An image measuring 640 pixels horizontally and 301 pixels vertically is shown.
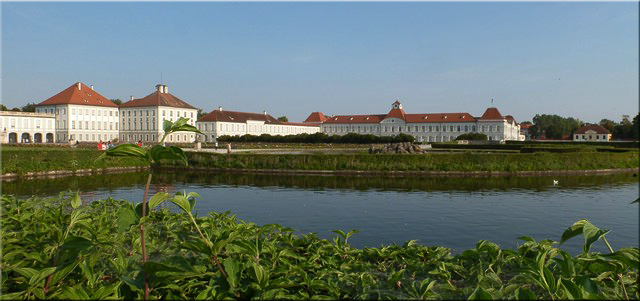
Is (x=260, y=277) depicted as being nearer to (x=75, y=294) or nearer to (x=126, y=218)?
(x=126, y=218)

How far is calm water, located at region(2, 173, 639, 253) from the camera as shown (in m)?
10.1

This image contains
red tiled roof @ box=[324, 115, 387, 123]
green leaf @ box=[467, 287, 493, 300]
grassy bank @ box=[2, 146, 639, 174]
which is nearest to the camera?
green leaf @ box=[467, 287, 493, 300]

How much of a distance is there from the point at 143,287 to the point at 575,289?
2.06m

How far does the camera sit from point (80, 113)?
87.6 m

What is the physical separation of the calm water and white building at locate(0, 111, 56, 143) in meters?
65.0

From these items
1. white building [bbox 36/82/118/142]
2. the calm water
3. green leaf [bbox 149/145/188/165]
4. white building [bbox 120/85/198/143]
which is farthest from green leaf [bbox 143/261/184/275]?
white building [bbox 120/85/198/143]

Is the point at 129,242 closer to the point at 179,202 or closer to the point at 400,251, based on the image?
the point at 179,202

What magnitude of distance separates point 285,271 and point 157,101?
97501 mm

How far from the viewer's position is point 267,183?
22.5 meters

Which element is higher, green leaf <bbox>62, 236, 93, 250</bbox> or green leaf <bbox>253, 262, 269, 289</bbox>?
green leaf <bbox>62, 236, 93, 250</bbox>

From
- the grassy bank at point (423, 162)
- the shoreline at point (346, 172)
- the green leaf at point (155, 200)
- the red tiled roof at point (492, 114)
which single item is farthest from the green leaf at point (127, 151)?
the red tiled roof at point (492, 114)

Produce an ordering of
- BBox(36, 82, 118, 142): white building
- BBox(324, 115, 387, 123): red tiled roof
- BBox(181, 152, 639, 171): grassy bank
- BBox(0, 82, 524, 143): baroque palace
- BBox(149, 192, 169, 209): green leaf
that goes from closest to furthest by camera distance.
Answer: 1. BBox(149, 192, 169, 209): green leaf
2. BBox(181, 152, 639, 171): grassy bank
3. BBox(0, 82, 524, 143): baroque palace
4. BBox(36, 82, 118, 142): white building
5. BBox(324, 115, 387, 123): red tiled roof

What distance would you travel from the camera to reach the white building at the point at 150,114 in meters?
93.3

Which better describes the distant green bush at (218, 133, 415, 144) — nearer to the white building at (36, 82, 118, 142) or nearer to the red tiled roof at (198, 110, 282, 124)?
the red tiled roof at (198, 110, 282, 124)
